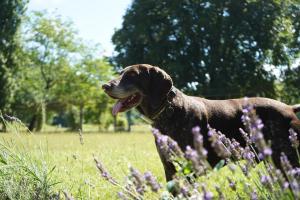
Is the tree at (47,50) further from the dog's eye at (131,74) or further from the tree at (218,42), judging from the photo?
the dog's eye at (131,74)

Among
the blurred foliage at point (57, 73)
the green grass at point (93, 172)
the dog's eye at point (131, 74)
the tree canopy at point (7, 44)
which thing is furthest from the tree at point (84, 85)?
the dog's eye at point (131, 74)

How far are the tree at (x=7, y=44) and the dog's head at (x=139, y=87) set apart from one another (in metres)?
34.1

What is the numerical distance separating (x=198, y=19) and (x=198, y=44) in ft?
7.29

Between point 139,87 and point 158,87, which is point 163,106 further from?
point 139,87

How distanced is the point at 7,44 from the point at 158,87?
116 ft

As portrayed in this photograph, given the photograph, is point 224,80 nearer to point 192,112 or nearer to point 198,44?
point 198,44

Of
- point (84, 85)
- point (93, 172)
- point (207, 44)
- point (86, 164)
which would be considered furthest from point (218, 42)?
point (93, 172)

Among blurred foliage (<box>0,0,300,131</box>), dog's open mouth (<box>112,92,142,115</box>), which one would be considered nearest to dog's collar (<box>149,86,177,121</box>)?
dog's open mouth (<box>112,92,142,115</box>)

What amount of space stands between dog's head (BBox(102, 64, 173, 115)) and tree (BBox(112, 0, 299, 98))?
3425cm

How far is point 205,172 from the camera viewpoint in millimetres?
2344

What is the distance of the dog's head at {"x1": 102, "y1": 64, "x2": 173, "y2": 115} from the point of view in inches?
216

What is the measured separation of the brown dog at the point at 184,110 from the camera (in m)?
5.23

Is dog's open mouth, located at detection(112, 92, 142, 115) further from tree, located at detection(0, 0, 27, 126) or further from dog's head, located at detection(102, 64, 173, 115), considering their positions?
tree, located at detection(0, 0, 27, 126)

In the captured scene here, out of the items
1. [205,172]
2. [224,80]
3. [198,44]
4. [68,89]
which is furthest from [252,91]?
[205,172]
